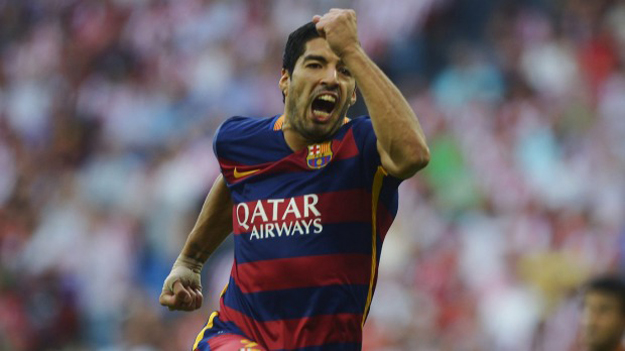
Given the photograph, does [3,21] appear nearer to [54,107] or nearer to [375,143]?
[54,107]

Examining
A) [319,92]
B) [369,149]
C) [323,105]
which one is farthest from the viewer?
[323,105]

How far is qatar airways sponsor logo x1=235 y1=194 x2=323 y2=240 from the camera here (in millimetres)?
5082

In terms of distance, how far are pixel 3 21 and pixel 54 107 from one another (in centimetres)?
232

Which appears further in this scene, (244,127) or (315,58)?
(244,127)

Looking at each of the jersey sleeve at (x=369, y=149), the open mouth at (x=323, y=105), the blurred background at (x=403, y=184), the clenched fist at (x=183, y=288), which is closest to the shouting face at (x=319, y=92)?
the open mouth at (x=323, y=105)

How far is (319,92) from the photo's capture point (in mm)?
5164

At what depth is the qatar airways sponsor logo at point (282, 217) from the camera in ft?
16.7

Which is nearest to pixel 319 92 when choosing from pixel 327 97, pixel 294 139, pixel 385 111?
pixel 327 97

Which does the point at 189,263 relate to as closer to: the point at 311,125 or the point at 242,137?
the point at 242,137

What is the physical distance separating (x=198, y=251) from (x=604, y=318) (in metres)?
2.16

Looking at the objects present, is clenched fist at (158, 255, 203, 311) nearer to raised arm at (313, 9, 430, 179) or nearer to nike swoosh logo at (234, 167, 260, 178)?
nike swoosh logo at (234, 167, 260, 178)

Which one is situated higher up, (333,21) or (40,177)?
(333,21)

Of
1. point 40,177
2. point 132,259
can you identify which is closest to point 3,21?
point 40,177

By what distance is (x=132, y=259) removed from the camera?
41.3ft
